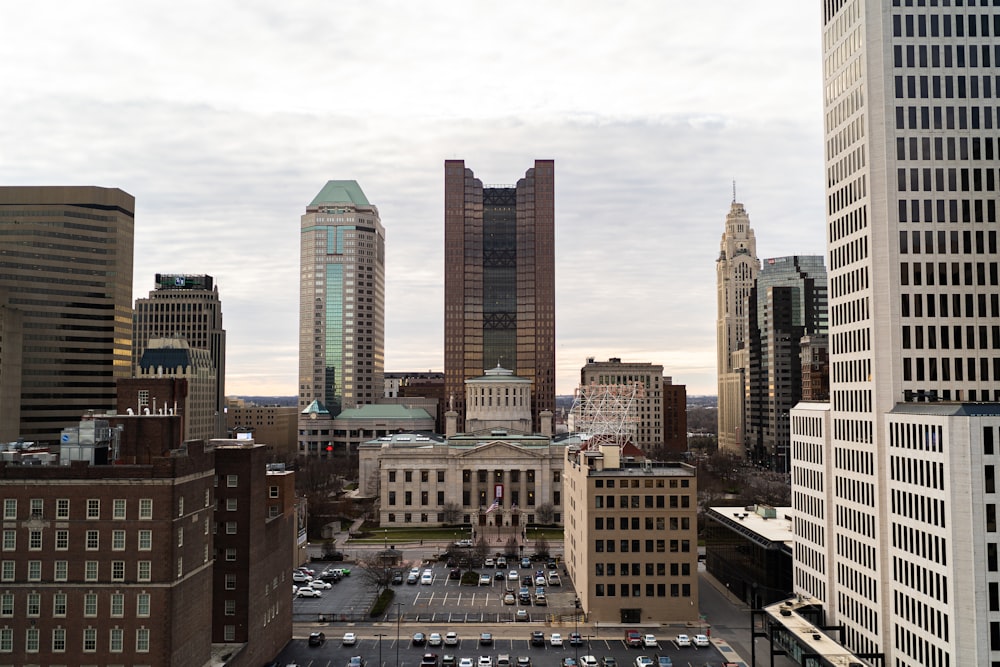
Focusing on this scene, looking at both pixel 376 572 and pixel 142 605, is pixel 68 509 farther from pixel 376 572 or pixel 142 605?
pixel 376 572

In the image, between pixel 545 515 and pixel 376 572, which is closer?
pixel 376 572

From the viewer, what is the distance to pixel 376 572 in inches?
5007

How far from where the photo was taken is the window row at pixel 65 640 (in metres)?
67.4

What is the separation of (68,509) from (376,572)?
65.0 meters

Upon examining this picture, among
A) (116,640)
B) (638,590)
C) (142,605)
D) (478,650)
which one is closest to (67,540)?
(142,605)

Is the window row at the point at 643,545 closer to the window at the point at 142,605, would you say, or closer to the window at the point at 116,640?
the window at the point at 142,605

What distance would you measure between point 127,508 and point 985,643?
6975cm

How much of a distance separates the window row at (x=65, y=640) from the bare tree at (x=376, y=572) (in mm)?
58106

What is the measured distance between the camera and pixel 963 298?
83312 millimetres

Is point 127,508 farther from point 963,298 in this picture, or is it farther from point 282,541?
point 963,298

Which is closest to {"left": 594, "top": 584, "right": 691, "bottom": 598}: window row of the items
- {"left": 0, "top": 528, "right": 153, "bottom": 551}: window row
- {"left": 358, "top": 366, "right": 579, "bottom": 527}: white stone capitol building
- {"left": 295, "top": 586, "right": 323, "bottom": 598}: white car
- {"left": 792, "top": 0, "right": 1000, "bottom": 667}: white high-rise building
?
{"left": 792, "top": 0, "right": 1000, "bottom": 667}: white high-rise building

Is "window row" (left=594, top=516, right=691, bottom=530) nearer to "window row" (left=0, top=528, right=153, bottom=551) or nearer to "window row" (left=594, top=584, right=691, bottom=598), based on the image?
"window row" (left=594, top=584, right=691, bottom=598)

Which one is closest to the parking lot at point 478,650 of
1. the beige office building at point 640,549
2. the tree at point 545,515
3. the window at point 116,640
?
the beige office building at point 640,549

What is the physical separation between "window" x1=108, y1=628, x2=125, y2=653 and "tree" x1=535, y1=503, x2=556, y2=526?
128059 millimetres
